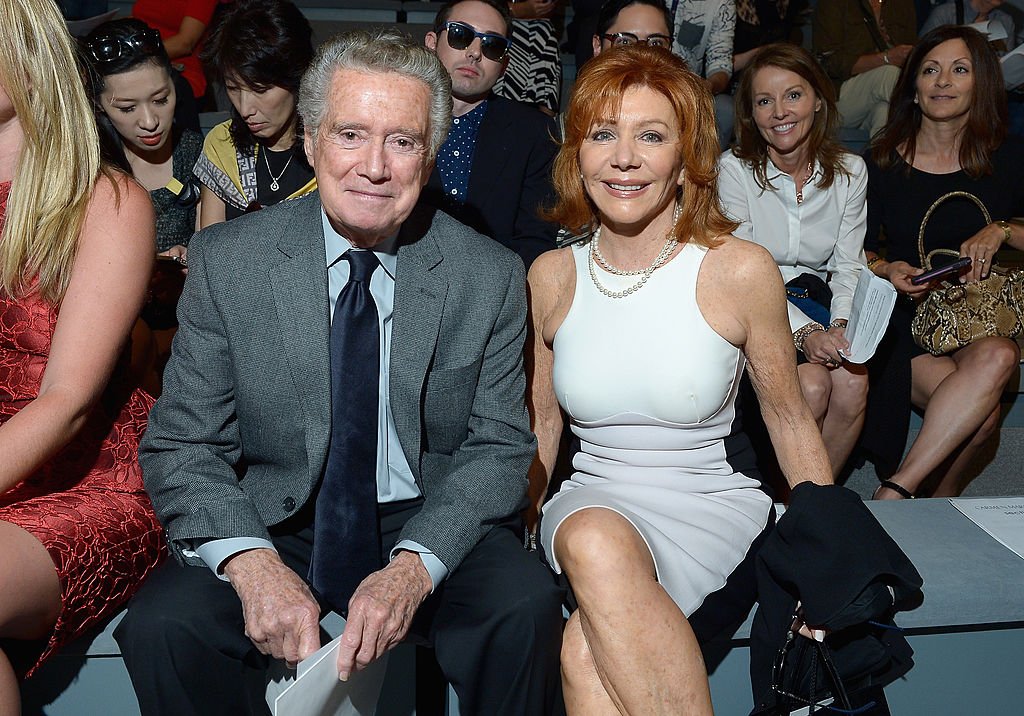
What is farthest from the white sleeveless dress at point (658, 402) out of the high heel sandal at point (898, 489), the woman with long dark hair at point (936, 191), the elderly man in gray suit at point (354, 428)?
the woman with long dark hair at point (936, 191)

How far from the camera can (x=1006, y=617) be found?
1754 millimetres

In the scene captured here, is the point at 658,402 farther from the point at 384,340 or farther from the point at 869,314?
the point at 869,314

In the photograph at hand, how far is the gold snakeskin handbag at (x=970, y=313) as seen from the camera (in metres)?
2.64

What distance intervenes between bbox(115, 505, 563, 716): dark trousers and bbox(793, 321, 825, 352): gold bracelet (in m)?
1.27

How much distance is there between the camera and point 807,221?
2850mm

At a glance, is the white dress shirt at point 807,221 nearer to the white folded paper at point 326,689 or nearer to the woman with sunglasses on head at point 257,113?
the woman with sunglasses on head at point 257,113

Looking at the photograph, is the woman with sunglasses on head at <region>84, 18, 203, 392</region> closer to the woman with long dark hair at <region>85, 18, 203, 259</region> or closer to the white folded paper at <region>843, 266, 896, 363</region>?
the woman with long dark hair at <region>85, 18, 203, 259</region>

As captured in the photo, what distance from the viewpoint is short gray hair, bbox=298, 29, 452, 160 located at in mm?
1567

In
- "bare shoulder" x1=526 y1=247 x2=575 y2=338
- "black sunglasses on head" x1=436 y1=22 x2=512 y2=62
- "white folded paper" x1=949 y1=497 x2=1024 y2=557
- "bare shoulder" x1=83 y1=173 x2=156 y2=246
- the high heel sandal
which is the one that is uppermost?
"black sunglasses on head" x1=436 y1=22 x2=512 y2=62

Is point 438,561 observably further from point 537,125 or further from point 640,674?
point 537,125

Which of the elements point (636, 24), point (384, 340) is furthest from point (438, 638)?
point (636, 24)

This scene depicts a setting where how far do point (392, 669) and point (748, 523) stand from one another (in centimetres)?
66

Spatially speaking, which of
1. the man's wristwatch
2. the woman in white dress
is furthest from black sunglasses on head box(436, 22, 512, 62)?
the man's wristwatch

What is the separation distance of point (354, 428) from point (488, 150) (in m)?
1.22
